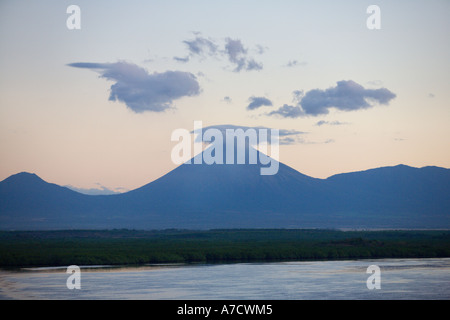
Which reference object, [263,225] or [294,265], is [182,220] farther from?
[294,265]

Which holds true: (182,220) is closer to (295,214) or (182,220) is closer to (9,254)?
(295,214)

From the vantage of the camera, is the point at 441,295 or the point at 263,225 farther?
the point at 263,225

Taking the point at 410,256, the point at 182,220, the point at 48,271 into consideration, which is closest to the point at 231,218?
the point at 182,220

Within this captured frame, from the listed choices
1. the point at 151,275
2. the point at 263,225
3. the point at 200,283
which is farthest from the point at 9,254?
the point at 263,225
